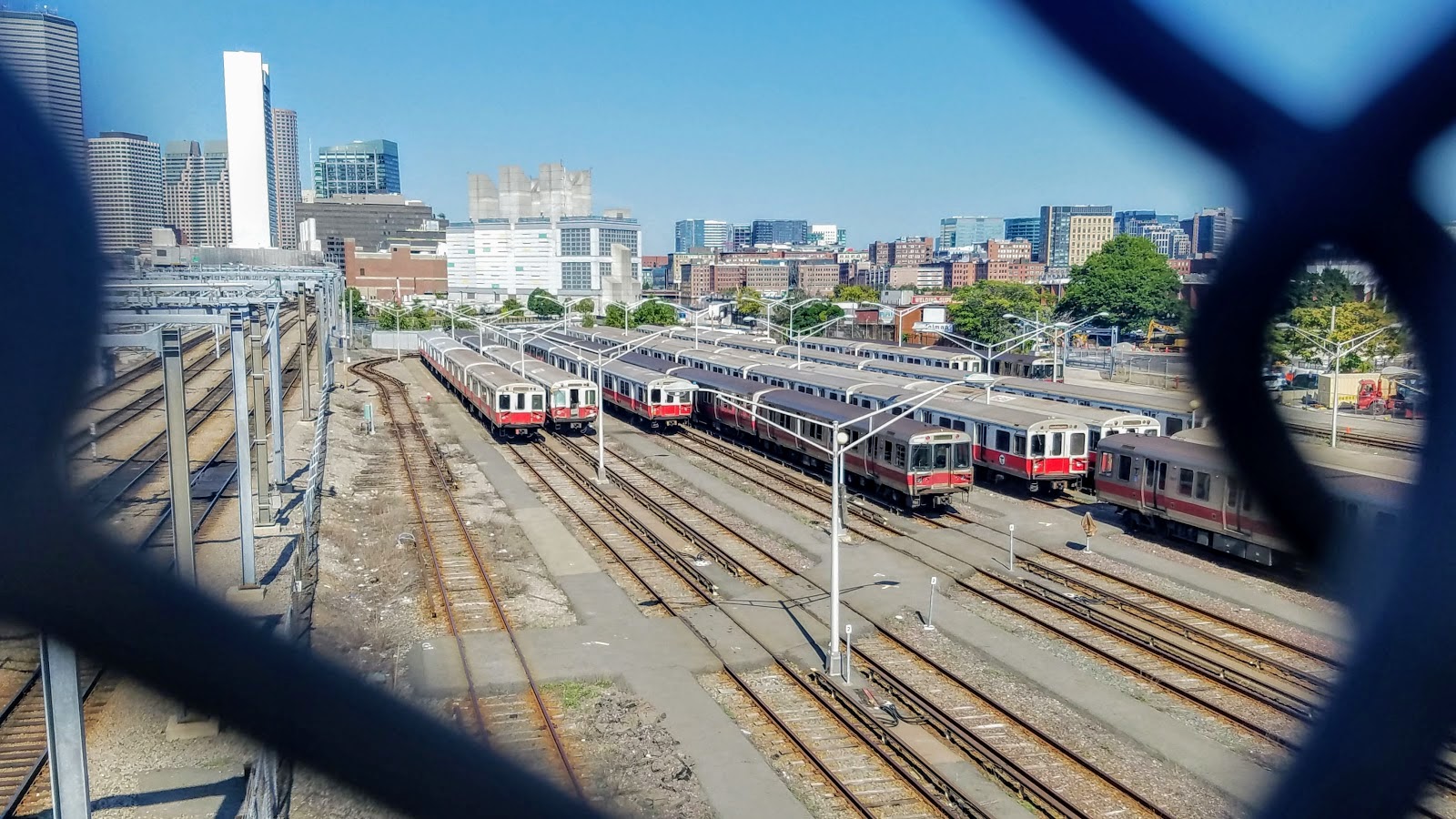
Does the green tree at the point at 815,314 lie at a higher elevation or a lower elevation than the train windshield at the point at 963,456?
higher

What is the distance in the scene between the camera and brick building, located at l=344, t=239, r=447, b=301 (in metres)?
106

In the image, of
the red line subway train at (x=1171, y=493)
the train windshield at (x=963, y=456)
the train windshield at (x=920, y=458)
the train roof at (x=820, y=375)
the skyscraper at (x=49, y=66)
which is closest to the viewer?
the skyscraper at (x=49, y=66)

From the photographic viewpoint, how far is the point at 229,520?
16.2 m

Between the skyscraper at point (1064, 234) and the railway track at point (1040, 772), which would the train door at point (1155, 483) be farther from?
the skyscraper at point (1064, 234)

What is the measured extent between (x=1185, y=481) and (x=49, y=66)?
1669 cm

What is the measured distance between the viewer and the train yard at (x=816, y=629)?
27.5ft

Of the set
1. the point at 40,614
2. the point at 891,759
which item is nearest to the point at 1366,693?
the point at 40,614

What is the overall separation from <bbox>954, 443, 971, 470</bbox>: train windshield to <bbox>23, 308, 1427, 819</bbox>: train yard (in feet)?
0.45

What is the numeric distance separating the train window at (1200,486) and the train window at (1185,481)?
10cm

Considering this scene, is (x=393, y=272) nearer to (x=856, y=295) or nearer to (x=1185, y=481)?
(x=856, y=295)

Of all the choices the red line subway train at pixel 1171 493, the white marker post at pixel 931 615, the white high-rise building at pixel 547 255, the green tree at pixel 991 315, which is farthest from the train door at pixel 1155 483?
the white high-rise building at pixel 547 255

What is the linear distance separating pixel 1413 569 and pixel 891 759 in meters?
8.32

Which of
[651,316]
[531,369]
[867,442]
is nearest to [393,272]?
[651,316]

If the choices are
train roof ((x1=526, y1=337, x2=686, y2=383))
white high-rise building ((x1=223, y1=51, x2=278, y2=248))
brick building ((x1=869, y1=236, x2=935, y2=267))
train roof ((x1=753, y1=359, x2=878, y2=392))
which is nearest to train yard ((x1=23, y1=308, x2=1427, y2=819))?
train roof ((x1=753, y1=359, x2=878, y2=392))
